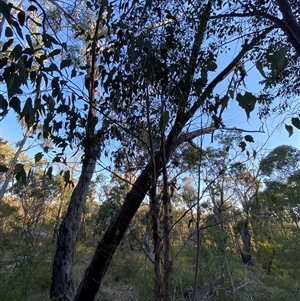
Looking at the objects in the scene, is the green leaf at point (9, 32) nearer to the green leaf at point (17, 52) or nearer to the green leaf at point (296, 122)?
the green leaf at point (17, 52)

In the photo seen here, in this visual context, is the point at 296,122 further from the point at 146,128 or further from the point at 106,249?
the point at 106,249

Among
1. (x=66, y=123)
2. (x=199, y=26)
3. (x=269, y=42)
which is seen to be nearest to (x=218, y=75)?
(x=199, y=26)

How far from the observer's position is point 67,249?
2.47m

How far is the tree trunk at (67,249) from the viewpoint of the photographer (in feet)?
7.49

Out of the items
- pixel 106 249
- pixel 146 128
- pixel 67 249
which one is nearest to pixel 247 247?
pixel 67 249

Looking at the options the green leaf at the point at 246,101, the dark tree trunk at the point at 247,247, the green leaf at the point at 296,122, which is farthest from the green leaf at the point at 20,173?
the dark tree trunk at the point at 247,247

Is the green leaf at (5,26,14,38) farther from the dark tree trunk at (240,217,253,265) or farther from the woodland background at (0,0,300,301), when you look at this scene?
the dark tree trunk at (240,217,253,265)

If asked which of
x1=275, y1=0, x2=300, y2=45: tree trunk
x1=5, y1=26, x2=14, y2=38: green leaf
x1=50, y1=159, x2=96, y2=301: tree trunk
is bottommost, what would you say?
x1=50, y1=159, x2=96, y2=301: tree trunk

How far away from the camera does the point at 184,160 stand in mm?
1669

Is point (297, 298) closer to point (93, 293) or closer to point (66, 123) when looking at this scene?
point (93, 293)

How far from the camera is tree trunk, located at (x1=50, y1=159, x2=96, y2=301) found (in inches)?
89.9

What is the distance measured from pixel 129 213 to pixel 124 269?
11.4ft

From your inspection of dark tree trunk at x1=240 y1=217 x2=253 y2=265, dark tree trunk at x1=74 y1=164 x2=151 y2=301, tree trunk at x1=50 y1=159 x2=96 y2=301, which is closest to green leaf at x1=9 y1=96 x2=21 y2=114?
dark tree trunk at x1=74 y1=164 x2=151 y2=301

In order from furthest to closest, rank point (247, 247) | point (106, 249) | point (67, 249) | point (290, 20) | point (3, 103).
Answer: point (247, 247) → point (67, 249) → point (106, 249) → point (290, 20) → point (3, 103)
